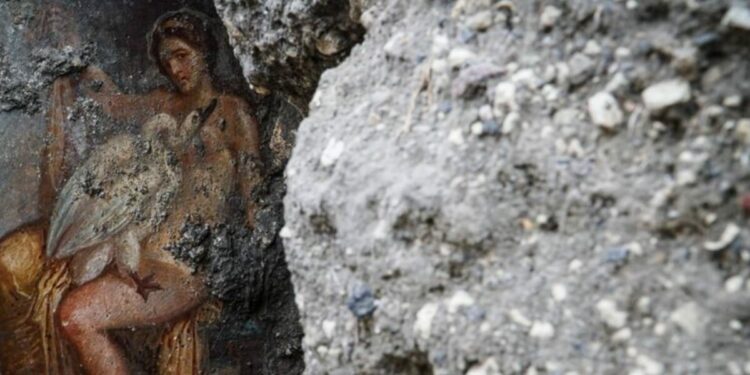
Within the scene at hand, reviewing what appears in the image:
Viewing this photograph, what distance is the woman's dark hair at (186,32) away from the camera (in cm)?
205

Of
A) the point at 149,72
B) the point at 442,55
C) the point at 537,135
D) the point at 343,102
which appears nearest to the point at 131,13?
the point at 149,72

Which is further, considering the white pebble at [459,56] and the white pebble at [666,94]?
the white pebble at [459,56]

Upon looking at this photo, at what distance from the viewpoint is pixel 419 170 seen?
750 millimetres

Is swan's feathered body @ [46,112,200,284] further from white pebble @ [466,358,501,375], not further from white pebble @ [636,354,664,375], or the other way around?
white pebble @ [636,354,664,375]

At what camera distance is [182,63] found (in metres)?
2.08

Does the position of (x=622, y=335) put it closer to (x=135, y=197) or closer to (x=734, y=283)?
(x=734, y=283)

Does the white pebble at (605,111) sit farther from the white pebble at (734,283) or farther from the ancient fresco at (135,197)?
the ancient fresco at (135,197)

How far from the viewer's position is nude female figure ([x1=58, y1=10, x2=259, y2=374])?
2004 millimetres

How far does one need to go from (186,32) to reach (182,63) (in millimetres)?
84

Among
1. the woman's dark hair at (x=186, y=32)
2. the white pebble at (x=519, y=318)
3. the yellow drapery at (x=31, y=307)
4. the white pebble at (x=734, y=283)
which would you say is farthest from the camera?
the woman's dark hair at (x=186, y=32)

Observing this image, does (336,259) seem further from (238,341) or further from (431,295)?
(238,341)

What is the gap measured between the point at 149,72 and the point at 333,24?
1076mm

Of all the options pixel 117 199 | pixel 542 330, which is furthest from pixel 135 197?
pixel 542 330

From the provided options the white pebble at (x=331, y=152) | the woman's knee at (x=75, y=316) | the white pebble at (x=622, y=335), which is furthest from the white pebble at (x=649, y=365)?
the woman's knee at (x=75, y=316)
